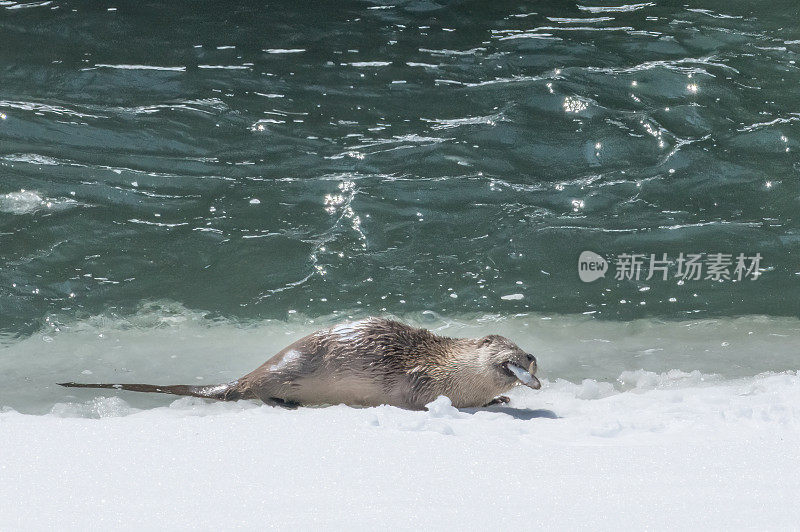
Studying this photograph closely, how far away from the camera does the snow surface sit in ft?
9.37

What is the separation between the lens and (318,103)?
7980mm

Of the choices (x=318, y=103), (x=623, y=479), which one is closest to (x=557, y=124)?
(x=318, y=103)

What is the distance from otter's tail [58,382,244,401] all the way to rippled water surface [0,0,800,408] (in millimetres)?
817

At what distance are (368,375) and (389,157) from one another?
2963mm

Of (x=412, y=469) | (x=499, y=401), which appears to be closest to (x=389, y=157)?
(x=499, y=401)

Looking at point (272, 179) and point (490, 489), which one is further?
point (272, 179)

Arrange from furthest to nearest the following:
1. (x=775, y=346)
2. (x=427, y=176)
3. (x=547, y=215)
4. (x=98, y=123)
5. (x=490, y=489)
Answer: (x=98, y=123), (x=427, y=176), (x=547, y=215), (x=775, y=346), (x=490, y=489)

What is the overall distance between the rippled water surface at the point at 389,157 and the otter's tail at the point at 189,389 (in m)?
0.82

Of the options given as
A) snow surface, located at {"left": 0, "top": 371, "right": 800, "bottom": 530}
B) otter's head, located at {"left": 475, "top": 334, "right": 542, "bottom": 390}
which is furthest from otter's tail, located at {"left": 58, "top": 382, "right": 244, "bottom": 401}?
otter's head, located at {"left": 475, "top": 334, "right": 542, "bottom": 390}

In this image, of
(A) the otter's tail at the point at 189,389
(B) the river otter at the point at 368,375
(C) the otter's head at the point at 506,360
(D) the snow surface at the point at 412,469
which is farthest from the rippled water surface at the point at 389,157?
(D) the snow surface at the point at 412,469

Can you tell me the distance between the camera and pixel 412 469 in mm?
3232

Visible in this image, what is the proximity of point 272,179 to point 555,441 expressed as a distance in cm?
383

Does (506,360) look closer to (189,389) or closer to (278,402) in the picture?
(278,402)

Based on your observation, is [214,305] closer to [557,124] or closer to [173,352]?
[173,352]
